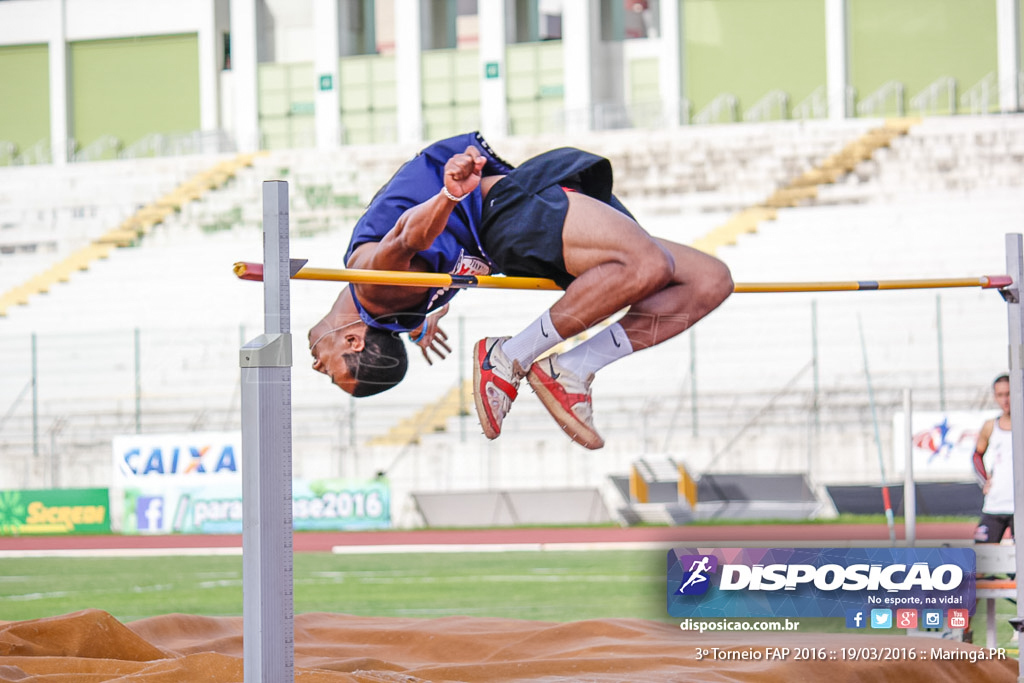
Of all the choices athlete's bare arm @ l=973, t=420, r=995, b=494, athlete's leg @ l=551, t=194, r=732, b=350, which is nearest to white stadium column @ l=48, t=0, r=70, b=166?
athlete's bare arm @ l=973, t=420, r=995, b=494

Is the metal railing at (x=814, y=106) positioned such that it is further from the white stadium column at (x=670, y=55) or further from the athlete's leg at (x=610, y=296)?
the athlete's leg at (x=610, y=296)

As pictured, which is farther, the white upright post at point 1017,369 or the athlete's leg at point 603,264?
the white upright post at point 1017,369

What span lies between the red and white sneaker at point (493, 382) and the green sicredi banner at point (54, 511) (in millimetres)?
9410

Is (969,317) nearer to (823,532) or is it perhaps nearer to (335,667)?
(823,532)

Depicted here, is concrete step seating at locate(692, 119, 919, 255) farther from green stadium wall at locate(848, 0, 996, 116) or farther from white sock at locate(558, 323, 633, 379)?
white sock at locate(558, 323, 633, 379)

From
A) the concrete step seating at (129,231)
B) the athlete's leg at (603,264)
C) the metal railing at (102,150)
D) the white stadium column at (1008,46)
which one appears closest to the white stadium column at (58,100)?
the metal railing at (102,150)

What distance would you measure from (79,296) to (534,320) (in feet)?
50.6

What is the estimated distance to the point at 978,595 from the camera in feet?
12.2

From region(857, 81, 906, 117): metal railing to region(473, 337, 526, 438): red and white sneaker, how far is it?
17.3m

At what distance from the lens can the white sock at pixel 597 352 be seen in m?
3.33

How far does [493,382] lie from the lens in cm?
337

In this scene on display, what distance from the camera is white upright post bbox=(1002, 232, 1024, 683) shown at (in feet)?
11.9

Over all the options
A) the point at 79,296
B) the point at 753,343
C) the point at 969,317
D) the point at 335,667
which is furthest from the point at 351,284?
→ the point at 79,296

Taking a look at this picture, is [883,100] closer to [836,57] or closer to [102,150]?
[836,57]
